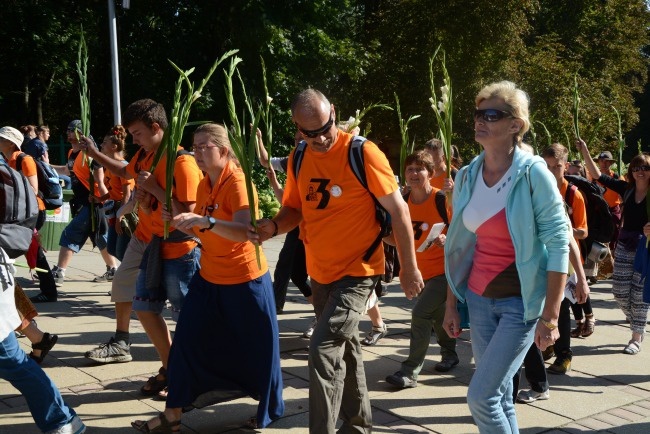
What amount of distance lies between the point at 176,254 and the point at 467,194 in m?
2.30

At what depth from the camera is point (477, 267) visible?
3775 millimetres

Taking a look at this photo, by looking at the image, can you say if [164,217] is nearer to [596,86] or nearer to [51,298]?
[51,298]

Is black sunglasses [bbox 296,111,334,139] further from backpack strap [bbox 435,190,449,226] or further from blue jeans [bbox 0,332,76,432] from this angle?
backpack strap [bbox 435,190,449,226]

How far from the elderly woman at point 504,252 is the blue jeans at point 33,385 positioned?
2214mm

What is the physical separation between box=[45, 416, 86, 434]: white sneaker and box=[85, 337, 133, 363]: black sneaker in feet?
5.00

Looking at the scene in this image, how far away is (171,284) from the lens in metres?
5.41

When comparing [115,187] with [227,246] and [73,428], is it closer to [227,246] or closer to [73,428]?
[227,246]

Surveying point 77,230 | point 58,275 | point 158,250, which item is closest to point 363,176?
point 158,250

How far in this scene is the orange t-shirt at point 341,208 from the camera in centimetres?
426

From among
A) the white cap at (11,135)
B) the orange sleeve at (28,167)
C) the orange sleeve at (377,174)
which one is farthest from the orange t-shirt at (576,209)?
the orange sleeve at (28,167)

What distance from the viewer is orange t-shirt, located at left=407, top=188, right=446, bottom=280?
5.93 m

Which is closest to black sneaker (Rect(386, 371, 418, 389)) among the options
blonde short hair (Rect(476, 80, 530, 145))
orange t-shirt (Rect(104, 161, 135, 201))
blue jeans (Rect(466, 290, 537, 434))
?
blue jeans (Rect(466, 290, 537, 434))

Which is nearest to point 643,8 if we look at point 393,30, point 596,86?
point 596,86

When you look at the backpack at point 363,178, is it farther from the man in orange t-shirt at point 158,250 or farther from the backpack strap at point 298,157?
the man in orange t-shirt at point 158,250
